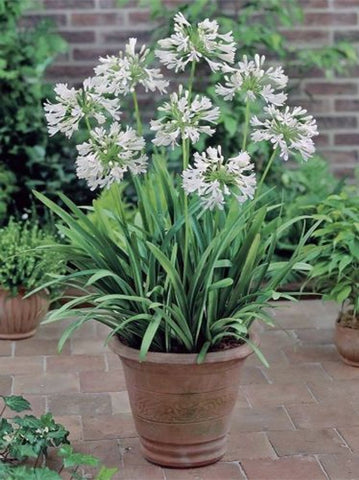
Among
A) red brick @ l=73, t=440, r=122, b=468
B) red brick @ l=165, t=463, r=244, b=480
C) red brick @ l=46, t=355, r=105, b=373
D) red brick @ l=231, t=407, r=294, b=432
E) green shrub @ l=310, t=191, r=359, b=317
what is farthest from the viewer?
red brick @ l=46, t=355, r=105, b=373

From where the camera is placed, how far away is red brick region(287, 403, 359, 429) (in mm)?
3621

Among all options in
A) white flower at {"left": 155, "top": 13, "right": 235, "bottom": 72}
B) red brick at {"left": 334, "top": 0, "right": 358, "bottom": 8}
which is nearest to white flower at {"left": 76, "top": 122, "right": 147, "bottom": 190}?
white flower at {"left": 155, "top": 13, "right": 235, "bottom": 72}

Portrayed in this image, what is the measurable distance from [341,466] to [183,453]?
537 mm

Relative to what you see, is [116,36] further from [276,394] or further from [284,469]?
[284,469]

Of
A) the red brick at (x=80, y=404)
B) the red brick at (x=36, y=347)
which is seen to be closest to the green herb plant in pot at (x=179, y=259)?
the red brick at (x=80, y=404)

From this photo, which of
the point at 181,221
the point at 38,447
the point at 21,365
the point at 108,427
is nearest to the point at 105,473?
the point at 38,447

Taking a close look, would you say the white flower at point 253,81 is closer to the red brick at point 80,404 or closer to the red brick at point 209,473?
the red brick at point 209,473

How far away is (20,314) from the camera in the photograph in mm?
4449

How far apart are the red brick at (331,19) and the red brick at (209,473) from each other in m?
3.08

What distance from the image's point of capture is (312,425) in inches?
142

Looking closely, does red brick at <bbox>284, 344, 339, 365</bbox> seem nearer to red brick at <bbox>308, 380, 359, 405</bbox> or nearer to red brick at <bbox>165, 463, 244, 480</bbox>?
red brick at <bbox>308, 380, 359, 405</bbox>

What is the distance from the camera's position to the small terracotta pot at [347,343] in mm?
4121

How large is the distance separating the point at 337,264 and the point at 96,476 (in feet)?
4.63

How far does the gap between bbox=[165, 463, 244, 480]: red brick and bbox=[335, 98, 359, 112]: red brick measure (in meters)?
2.90
